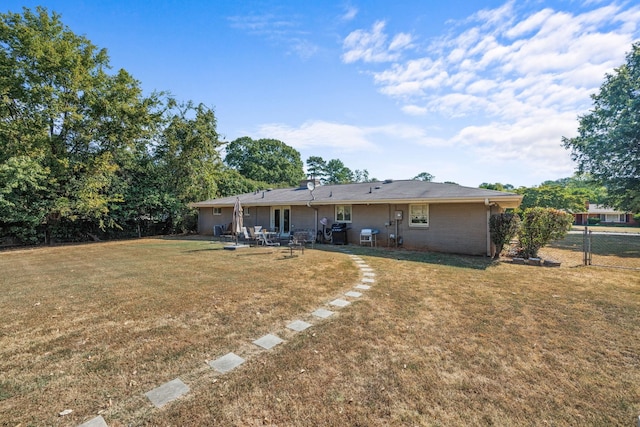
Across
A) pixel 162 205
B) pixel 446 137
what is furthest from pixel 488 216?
pixel 162 205

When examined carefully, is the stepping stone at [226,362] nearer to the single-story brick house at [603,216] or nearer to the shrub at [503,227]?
the shrub at [503,227]

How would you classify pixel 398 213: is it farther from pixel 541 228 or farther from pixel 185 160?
pixel 185 160

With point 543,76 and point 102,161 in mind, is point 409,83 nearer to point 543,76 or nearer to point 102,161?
point 543,76

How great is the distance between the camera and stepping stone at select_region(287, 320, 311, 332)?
3688mm

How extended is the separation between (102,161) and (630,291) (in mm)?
21420

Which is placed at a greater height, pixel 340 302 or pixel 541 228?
pixel 541 228

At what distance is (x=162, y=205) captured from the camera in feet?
58.6

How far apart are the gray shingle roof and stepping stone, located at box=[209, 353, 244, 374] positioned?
914cm

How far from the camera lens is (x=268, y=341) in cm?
331

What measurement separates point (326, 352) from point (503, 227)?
845 centimetres

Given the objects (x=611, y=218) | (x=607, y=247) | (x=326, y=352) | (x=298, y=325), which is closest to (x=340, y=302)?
(x=298, y=325)

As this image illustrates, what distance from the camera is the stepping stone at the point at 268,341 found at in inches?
126

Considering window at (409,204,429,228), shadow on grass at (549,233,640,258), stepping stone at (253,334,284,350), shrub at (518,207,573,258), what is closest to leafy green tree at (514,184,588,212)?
shadow on grass at (549,233,640,258)

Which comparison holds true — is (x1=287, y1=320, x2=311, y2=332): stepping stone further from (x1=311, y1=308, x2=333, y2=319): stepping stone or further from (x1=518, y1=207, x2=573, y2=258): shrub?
(x1=518, y1=207, x2=573, y2=258): shrub
